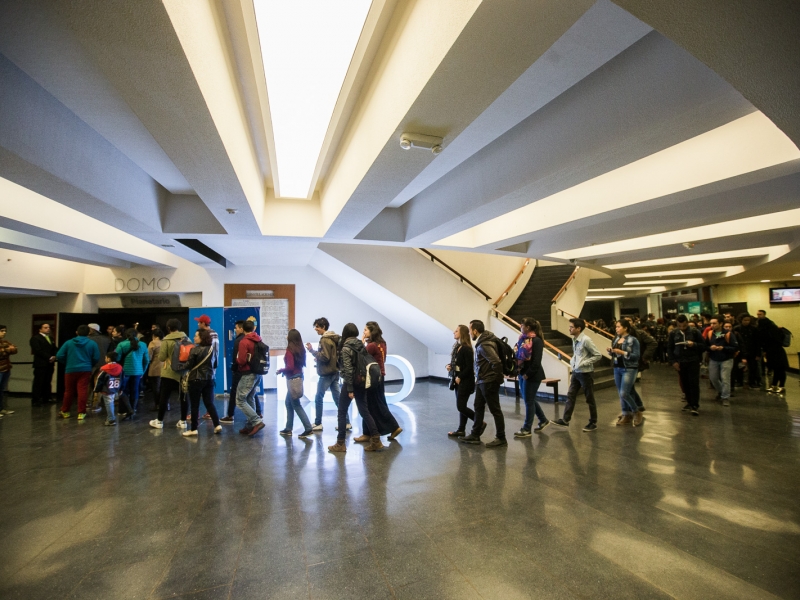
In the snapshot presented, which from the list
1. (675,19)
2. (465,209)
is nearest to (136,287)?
(465,209)

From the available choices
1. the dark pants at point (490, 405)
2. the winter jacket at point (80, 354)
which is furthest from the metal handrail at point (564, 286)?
the winter jacket at point (80, 354)

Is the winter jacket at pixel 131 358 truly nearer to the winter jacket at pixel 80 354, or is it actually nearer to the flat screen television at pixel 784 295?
the winter jacket at pixel 80 354

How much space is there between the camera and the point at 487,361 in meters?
5.42

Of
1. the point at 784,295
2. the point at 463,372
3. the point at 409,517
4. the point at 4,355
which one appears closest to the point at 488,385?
the point at 463,372

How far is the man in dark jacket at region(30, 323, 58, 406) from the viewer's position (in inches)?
360

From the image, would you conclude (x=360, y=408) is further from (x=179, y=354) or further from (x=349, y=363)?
(x=179, y=354)

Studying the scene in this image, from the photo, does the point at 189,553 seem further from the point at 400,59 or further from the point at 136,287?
the point at 136,287

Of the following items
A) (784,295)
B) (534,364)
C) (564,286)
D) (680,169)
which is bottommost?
(534,364)

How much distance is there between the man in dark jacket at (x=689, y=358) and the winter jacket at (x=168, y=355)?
8813 mm

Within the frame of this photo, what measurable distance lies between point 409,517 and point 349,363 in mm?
2325

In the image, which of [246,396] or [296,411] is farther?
[246,396]

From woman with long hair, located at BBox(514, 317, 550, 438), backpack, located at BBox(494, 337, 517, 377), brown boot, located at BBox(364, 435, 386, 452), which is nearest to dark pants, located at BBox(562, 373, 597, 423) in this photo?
woman with long hair, located at BBox(514, 317, 550, 438)

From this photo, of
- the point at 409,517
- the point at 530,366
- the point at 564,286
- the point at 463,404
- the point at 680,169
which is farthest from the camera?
A: the point at 564,286

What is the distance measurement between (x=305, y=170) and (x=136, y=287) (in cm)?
785
